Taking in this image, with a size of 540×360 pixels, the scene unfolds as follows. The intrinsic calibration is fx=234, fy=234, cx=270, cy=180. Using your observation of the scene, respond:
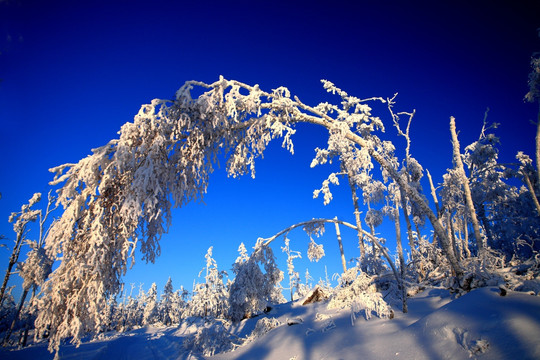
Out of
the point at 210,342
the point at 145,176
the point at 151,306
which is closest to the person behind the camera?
the point at 145,176

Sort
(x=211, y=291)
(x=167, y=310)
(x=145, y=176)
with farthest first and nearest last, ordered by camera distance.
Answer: (x=167, y=310)
(x=211, y=291)
(x=145, y=176)

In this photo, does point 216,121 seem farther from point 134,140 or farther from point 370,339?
point 370,339

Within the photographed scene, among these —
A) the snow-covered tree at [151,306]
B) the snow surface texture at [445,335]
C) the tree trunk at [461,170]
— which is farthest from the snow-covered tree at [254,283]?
the snow-covered tree at [151,306]

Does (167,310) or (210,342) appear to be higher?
(210,342)

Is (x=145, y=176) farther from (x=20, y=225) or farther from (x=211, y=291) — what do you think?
(x=211, y=291)

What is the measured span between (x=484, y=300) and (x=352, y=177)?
13465 millimetres

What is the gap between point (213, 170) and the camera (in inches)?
261

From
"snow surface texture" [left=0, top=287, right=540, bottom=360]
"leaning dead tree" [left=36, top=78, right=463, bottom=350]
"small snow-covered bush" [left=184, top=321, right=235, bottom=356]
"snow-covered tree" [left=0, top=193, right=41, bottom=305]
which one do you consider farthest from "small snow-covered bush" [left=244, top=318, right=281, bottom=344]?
"snow-covered tree" [left=0, top=193, right=41, bottom=305]

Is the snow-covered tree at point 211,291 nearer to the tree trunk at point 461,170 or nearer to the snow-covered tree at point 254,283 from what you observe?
the snow-covered tree at point 254,283

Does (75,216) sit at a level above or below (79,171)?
below

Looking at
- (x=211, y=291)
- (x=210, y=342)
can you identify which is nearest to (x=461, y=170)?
(x=210, y=342)

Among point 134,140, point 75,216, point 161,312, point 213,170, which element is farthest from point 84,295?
point 161,312

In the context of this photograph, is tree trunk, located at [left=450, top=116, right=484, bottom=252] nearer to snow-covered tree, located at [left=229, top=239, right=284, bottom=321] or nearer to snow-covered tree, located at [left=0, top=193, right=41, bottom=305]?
snow-covered tree, located at [left=229, top=239, right=284, bottom=321]

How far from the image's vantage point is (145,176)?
16.2 feet
